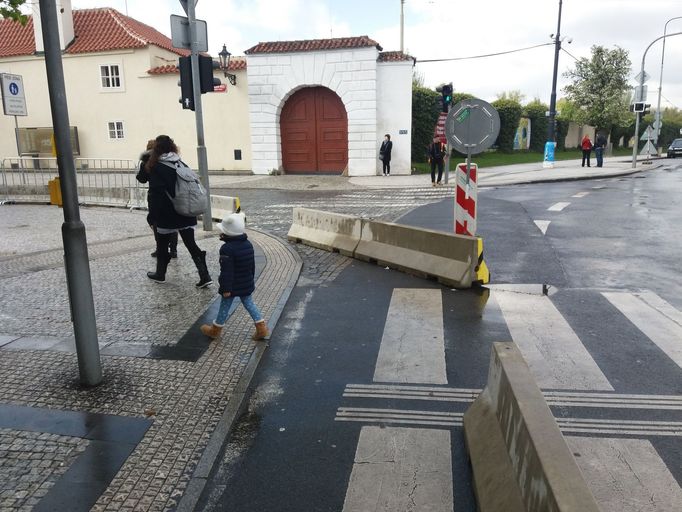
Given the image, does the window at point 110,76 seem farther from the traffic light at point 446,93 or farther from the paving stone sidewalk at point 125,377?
the paving stone sidewalk at point 125,377

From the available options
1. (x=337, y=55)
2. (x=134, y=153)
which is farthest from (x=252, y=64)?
(x=134, y=153)

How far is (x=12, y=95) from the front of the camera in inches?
598

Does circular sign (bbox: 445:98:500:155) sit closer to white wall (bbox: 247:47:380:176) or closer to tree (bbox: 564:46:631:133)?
white wall (bbox: 247:47:380:176)

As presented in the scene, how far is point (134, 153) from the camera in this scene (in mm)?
27859

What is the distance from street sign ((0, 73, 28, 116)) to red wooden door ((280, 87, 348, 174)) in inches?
473

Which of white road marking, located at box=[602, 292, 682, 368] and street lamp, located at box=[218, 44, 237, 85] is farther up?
street lamp, located at box=[218, 44, 237, 85]

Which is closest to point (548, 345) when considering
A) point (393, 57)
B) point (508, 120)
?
point (393, 57)

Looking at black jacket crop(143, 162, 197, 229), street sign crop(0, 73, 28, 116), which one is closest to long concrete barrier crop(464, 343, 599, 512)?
black jacket crop(143, 162, 197, 229)

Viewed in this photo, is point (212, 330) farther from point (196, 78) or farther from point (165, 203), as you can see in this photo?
point (196, 78)

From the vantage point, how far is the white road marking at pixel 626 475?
9.73ft

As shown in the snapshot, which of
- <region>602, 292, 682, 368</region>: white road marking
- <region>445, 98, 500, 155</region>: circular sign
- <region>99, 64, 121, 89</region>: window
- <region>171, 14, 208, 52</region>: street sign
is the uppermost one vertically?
<region>99, 64, 121, 89</region>: window

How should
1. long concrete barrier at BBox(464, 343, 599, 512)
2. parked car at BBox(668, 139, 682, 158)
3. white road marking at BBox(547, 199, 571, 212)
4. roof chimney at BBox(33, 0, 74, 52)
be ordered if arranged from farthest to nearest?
1. parked car at BBox(668, 139, 682, 158)
2. roof chimney at BBox(33, 0, 74, 52)
3. white road marking at BBox(547, 199, 571, 212)
4. long concrete barrier at BBox(464, 343, 599, 512)

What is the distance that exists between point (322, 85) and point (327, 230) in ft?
53.1

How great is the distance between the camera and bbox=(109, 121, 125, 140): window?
91.5 ft
